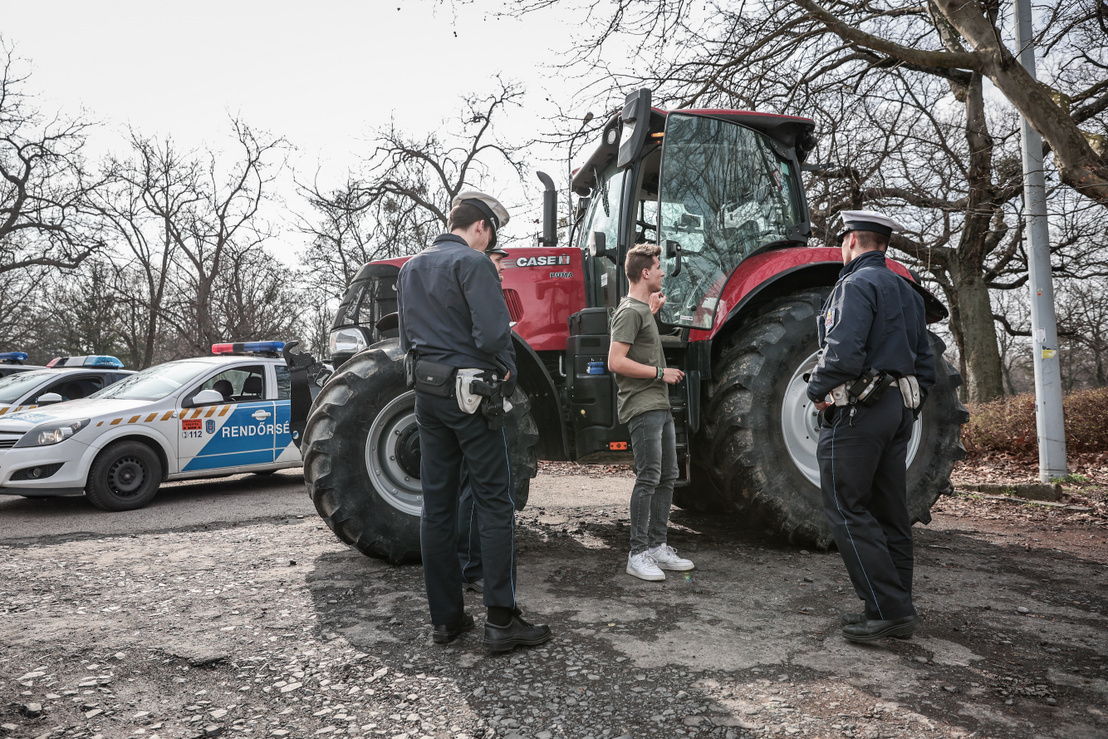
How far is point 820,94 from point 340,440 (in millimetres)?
7725

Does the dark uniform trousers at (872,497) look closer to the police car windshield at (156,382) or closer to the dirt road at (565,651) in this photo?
the dirt road at (565,651)

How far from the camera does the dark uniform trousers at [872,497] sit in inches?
133

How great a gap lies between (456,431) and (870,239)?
221cm

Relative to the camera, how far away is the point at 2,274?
2364 cm

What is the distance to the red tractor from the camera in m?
4.43

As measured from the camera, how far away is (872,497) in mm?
3584

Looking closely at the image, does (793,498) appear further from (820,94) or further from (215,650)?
(820,94)

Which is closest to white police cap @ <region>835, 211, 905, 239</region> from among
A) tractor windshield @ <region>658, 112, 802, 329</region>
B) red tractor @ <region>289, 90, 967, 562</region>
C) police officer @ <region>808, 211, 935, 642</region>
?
police officer @ <region>808, 211, 935, 642</region>

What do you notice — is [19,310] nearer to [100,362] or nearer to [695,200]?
[100,362]

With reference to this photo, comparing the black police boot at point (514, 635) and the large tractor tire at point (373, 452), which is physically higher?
the large tractor tire at point (373, 452)

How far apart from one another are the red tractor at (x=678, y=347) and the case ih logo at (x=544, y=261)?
0.03 ft

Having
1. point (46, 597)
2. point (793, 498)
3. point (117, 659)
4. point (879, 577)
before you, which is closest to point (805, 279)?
point (793, 498)

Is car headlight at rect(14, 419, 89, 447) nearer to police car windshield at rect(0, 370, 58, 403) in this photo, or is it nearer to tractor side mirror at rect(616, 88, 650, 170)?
police car windshield at rect(0, 370, 58, 403)

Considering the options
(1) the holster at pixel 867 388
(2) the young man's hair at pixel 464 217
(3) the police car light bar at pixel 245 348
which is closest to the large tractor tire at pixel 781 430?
(1) the holster at pixel 867 388
